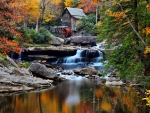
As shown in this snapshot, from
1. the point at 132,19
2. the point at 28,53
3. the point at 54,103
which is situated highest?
the point at 132,19

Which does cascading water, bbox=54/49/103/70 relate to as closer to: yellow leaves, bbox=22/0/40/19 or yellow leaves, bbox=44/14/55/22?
yellow leaves, bbox=22/0/40/19

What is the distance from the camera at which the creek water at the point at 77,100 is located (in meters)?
13.2

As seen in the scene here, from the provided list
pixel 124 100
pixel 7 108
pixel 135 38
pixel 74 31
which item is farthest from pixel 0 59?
pixel 74 31

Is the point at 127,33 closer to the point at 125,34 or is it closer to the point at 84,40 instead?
the point at 125,34

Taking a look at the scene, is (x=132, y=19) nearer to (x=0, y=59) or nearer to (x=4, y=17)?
(x=4, y=17)

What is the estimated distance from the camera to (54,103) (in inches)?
578

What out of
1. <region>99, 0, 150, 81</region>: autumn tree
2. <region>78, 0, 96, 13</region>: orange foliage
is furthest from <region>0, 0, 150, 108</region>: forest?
<region>78, 0, 96, 13</region>: orange foliage

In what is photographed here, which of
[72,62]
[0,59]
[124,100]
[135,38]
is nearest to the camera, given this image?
[135,38]

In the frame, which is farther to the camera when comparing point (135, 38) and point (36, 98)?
point (36, 98)

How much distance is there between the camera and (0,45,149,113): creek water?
13188 millimetres

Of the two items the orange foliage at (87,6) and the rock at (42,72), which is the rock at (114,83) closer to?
the rock at (42,72)

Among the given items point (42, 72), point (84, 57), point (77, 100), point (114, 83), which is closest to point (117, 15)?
point (77, 100)

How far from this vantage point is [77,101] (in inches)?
594

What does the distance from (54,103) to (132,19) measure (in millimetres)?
6796
